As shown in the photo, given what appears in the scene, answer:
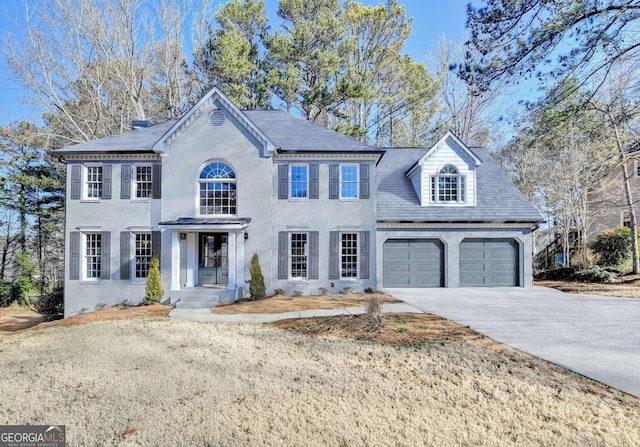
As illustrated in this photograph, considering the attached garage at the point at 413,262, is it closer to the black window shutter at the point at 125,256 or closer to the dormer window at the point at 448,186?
the dormer window at the point at 448,186

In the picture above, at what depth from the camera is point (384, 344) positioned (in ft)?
21.0

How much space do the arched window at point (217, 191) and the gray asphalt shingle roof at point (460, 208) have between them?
6.30 m

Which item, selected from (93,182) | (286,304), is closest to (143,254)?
(93,182)

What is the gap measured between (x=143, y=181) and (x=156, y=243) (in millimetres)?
2681

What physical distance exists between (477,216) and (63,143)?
88.4 feet

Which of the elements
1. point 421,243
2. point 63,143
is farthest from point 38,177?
point 421,243

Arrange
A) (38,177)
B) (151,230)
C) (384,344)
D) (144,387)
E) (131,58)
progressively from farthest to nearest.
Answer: (38,177)
(131,58)
(151,230)
(384,344)
(144,387)

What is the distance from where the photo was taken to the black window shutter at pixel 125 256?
1393 centimetres

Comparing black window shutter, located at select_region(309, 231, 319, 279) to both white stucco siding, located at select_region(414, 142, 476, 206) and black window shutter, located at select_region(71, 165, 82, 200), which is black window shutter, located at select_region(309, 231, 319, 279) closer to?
white stucco siding, located at select_region(414, 142, 476, 206)

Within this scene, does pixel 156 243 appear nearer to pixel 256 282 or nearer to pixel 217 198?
pixel 217 198

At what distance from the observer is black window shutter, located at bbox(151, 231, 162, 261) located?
546 inches

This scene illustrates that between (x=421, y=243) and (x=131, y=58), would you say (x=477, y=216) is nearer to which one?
(x=421, y=243)

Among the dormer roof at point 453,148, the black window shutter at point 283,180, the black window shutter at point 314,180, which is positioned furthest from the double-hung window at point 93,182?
the dormer roof at point 453,148

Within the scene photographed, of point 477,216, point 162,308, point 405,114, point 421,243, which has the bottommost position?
point 162,308
